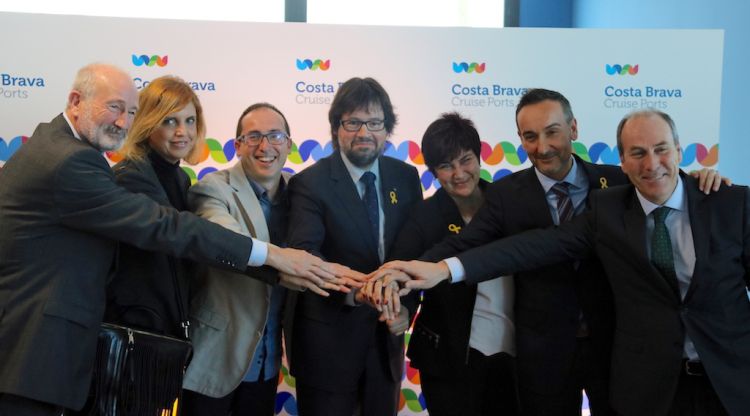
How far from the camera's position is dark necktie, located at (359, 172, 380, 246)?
2.86m

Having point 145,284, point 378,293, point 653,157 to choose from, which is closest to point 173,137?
point 145,284

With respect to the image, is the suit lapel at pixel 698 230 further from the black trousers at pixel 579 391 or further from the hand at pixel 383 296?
the hand at pixel 383 296

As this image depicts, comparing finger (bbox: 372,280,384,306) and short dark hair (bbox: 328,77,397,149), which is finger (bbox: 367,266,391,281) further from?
short dark hair (bbox: 328,77,397,149)

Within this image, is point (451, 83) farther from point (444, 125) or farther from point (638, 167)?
point (638, 167)

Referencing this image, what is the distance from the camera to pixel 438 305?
114 inches

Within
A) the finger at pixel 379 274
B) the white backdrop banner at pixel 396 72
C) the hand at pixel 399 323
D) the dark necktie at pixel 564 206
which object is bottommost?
the hand at pixel 399 323

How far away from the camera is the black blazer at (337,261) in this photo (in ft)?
9.00

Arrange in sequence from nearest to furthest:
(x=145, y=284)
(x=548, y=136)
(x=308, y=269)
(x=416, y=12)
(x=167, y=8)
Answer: (x=145, y=284), (x=308, y=269), (x=548, y=136), (x=167, y=8), (x=416, y=12)

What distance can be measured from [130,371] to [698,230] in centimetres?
219

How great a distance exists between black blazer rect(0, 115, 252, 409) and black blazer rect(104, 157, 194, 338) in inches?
7.2

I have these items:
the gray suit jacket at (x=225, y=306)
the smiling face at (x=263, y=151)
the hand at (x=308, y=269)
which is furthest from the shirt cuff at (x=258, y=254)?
the smiling face at (x=263, y=151)

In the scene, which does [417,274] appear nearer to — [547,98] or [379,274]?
[379,274]

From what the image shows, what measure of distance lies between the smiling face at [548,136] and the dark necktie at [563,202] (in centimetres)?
5

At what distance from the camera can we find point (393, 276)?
2682 millimetres
